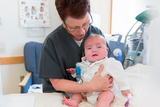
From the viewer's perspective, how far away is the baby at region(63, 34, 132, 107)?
2.68 feet

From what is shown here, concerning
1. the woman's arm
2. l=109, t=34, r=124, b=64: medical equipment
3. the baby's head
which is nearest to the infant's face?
the baby's head

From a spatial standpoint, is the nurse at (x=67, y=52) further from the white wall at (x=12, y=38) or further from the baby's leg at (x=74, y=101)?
the white wall at (x=12, y=38)

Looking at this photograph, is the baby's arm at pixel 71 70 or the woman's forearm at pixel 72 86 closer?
the woman's forearm at pixel 72 86

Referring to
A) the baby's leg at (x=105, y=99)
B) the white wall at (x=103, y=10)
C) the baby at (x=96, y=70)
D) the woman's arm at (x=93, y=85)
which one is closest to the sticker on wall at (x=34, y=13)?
the white wall at (x=103, y=10)

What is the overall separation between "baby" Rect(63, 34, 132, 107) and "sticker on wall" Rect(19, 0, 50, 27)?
154 cm

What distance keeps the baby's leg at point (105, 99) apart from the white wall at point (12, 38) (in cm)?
183

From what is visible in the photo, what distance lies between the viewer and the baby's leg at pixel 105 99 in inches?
29.9

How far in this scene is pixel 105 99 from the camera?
0.79m

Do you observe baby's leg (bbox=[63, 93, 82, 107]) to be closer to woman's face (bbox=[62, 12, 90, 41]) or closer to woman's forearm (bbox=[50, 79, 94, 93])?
woman's forearm (bbox=[50, 79, 94, 93])

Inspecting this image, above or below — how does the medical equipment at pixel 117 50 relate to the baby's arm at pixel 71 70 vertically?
above

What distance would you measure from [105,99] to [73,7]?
1.96 feet

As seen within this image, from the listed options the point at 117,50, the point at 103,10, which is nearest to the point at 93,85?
the point at 117,50

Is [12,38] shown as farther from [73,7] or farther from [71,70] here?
[73,7]

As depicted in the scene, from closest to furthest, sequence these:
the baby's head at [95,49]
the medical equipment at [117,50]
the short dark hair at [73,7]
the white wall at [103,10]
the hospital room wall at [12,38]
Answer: the short dark hair at [73,7] → the baby's head at [95,49] → the medical equipment at [117,50] → the hospital room wall at [12,38] → the white wall at [103,10]
